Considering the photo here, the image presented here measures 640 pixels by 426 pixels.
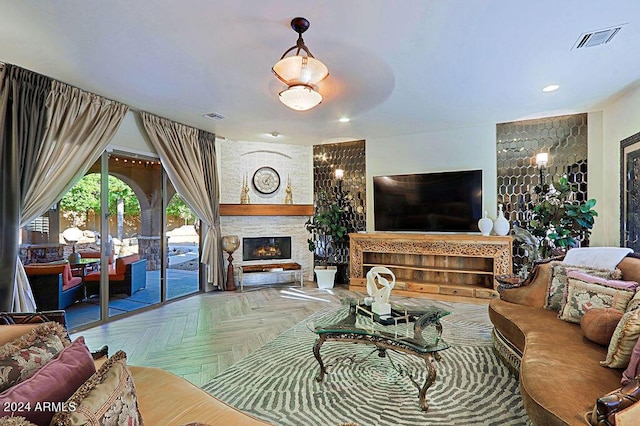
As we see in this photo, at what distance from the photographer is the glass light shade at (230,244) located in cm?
562

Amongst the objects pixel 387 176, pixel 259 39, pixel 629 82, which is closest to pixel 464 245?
pixel 387 176

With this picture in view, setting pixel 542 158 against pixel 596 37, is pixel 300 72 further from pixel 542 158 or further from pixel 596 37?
pixel 542 158

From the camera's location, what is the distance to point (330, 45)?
2611 millimetres

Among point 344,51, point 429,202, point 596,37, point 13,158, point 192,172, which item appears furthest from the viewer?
point 429,202

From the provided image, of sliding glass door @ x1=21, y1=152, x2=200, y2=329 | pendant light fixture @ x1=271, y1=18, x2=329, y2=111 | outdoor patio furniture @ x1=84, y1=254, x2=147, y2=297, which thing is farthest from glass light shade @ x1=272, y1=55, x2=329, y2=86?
outdoor patio furniture @ x1=84, y1=254, x2=147, y2=297

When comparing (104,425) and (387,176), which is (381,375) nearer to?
(104,425)

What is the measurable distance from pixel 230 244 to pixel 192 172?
1.41 metres

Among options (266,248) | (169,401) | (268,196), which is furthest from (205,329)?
(268,196)

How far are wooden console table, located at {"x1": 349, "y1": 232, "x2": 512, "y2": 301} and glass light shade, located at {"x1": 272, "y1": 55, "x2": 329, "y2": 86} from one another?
3382 mm

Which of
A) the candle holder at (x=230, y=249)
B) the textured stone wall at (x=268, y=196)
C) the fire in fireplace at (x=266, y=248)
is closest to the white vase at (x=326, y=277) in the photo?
the textured stone wall at (x=268, y=196)

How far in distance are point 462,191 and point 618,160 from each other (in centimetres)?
189

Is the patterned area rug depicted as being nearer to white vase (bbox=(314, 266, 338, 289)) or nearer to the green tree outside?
white vase (bbox=(314, 266, 338, 289))

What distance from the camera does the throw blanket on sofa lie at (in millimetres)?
2617

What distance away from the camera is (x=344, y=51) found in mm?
2705
